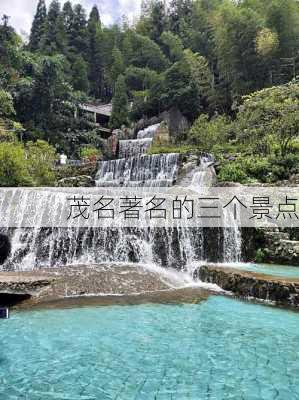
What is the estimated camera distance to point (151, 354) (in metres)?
4.34

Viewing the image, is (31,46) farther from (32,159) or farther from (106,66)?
(32,159)

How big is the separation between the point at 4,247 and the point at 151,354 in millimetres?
7021

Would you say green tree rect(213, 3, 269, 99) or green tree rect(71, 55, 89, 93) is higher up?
green tree rect(71, 55, 89, 93)

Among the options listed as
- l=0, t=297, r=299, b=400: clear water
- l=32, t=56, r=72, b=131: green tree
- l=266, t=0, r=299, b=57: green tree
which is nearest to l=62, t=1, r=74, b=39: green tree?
l=32, t=56, r=72, b=131: green tree

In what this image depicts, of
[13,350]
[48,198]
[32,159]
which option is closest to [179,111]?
[32,159]

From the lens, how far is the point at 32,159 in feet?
Answer: 55.1

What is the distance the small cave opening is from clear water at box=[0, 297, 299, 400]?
4.39 m

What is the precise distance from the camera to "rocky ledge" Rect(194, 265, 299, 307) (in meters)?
6.45

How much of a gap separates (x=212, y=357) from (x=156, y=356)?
0.60 metres

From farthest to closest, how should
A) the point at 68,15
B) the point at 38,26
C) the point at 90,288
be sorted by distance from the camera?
the point at 68,15, the point at 38,26, the point at 90,288

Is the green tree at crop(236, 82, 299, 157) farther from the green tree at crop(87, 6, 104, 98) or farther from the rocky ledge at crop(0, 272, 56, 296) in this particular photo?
the green tree at crop(87, 6, 104, 98)

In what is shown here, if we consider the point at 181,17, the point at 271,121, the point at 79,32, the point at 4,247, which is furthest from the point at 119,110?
the point at 4,247

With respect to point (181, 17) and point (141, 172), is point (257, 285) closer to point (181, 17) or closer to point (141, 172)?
point (141, 172)

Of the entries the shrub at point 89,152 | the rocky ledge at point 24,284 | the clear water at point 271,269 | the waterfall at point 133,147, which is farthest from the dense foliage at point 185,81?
the rocky ledge at point 24,284
